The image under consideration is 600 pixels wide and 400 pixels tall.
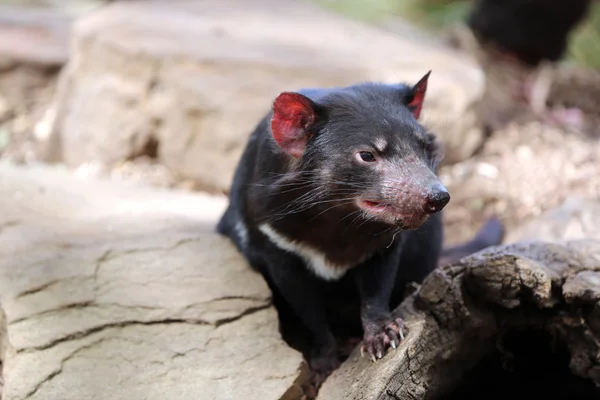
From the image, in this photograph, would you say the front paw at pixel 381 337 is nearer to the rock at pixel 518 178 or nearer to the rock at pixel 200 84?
the rock at pixel 518 178

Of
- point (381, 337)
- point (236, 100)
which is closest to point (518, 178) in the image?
point (236, 100)

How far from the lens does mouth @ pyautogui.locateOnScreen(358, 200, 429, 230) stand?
2.57 meters

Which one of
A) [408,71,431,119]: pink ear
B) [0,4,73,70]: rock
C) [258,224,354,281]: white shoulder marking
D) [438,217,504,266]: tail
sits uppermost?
[408,71,431,119]: pink ear

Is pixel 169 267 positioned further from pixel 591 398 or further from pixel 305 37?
pixel 305 37

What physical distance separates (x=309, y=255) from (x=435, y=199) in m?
0.81

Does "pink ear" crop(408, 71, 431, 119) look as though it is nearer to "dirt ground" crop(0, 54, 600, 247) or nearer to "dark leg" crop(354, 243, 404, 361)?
"dark leg" crop(354, 243, 404, 361)

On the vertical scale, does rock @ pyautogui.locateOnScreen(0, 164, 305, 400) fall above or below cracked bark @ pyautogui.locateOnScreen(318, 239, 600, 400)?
below

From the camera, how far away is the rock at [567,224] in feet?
13.2

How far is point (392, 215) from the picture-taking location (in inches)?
103

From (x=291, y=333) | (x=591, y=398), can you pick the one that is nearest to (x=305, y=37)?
(x=291, y=333)

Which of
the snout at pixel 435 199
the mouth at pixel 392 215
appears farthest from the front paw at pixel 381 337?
the snout at pixel 435 199

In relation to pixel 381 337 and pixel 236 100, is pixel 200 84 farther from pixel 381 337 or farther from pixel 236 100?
pixel 381 337

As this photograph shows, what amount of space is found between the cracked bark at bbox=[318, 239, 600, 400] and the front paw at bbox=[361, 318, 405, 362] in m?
0.04

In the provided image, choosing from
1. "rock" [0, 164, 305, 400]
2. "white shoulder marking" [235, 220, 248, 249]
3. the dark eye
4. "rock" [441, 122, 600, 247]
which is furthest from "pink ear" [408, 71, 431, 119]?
"rock" [441, 122, 600, 247]
